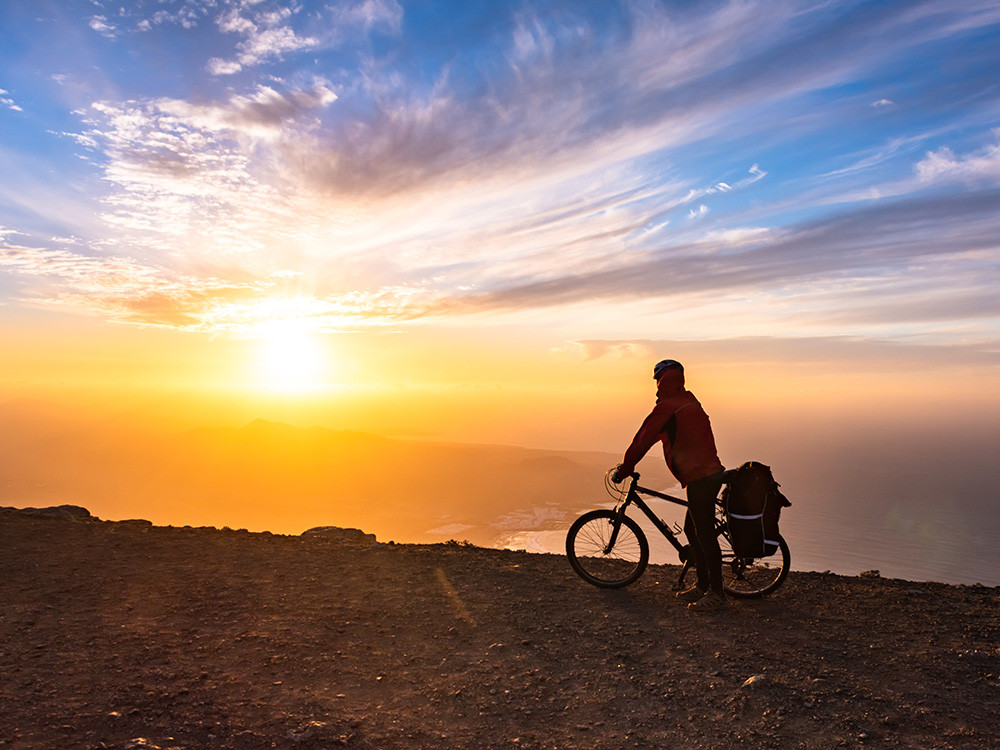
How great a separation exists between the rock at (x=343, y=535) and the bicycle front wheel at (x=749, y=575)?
243 inches

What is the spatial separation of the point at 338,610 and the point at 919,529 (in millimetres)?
201576

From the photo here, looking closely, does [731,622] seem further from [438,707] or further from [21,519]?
[21,519]

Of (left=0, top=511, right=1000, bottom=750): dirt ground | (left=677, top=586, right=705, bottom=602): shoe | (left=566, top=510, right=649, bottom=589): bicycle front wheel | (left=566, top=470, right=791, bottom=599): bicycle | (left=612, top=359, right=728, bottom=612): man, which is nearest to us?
(left=0, top=511, right=1000, bottom=750): dirt ground

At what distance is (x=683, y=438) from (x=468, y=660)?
359 centimetres

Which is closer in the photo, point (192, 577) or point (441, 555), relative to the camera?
point (192, 577)

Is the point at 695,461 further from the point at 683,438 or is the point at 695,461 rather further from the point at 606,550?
the point at 606,550

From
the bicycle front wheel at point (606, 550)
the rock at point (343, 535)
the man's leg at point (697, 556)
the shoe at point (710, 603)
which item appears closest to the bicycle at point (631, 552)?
the bicycle front wheel at point (606, 550)

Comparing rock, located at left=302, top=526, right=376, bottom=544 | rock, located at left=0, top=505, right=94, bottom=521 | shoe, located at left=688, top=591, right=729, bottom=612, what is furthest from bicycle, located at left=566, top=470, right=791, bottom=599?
rock, located at left=0, top=505, right=94, bottom=521

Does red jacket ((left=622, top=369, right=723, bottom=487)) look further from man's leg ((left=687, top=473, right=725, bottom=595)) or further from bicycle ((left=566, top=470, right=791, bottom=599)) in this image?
bicycle ((left=566, top=470, right=791, bottom=599))

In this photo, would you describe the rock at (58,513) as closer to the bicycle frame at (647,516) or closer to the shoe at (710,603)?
the bicycle frame at (647,516)

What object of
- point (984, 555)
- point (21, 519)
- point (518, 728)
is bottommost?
point (984, 555)

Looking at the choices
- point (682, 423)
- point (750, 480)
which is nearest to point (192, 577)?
point (682, 423)

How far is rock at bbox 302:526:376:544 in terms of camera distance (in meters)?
10.6

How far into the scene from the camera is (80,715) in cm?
427
